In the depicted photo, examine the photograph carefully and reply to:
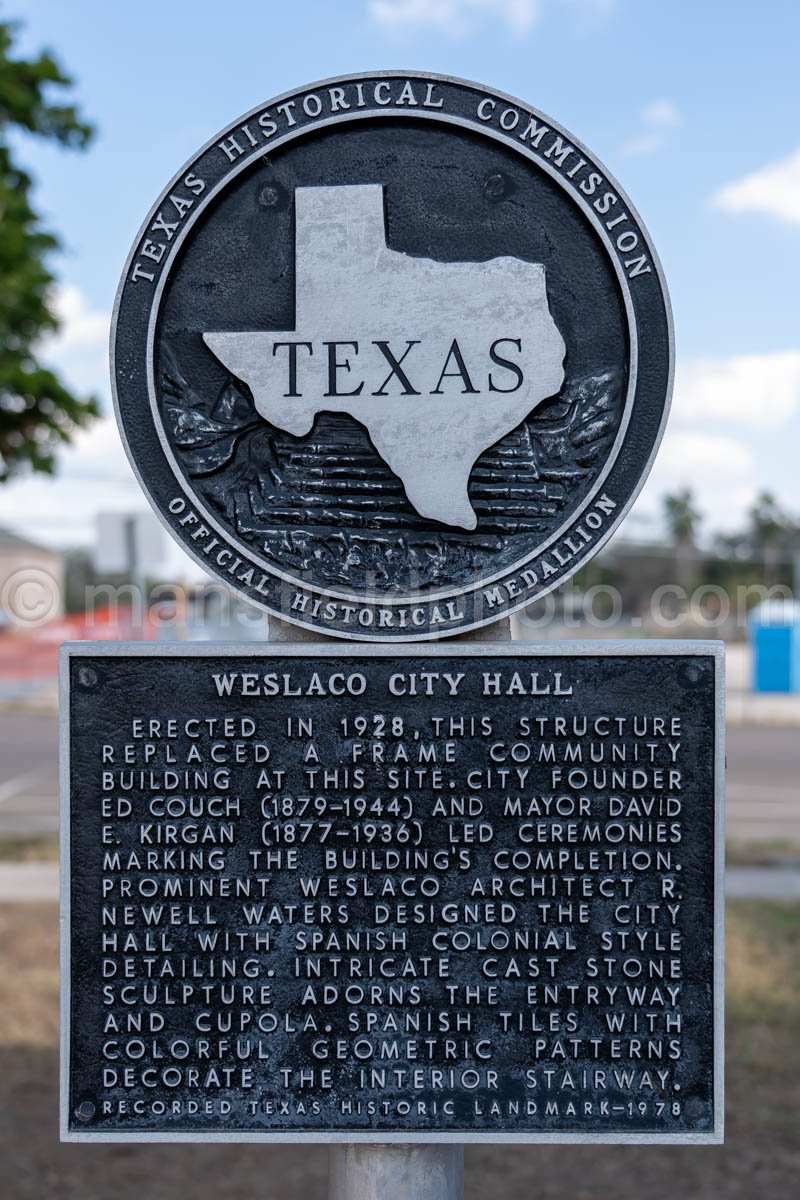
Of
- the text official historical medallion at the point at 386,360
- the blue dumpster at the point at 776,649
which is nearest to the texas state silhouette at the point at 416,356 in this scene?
the text official historical medallion at the point at 386,360

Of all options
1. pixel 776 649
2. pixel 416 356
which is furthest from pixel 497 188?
pixel 776 649

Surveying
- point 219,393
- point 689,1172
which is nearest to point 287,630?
point 219,393

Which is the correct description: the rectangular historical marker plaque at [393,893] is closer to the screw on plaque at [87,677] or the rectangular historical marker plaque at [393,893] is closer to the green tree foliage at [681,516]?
the screw on plaque at [87,677]

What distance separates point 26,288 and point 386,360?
17.7 feet

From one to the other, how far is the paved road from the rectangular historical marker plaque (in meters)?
7.60

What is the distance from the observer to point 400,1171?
9.08 ft

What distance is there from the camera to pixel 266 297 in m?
2.71

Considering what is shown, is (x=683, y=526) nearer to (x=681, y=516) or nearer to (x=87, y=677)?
(x=681, y=516)

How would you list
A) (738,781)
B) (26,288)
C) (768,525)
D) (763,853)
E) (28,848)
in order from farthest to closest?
(768,525) < (738,781) < (28,848) < (763,853) < (26,288)

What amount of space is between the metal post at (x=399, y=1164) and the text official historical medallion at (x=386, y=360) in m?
0.09

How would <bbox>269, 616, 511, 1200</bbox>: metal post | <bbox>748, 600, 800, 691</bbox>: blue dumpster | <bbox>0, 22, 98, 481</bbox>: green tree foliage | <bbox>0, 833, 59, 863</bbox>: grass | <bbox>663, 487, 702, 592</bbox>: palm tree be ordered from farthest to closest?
<bbox>663, 487, 702, 592</bbox>: palm tree < <bbox>748, 600, 800, 691</bbox>: blue dumpster < <bbox>0, 833, 59, 863</bbox>: grass < <bbox>0, 22, 98, 481</bbox>: green tree foliage < <bbox>269, 616, 511, 1200</bbox>: metal post

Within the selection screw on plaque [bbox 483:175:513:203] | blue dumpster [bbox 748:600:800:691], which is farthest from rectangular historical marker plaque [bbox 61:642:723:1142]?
blue dumpster [bbox 748:600:800:691]

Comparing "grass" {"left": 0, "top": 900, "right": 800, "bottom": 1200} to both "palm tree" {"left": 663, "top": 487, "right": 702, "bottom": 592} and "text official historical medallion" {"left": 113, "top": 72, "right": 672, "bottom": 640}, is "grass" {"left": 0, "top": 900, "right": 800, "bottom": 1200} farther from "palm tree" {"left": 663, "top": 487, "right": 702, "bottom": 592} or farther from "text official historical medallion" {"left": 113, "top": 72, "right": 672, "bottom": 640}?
"palm tree" {"left": 663, "top": 487, "right": 702, "bottom": 592}

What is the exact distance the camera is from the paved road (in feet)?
35.1
